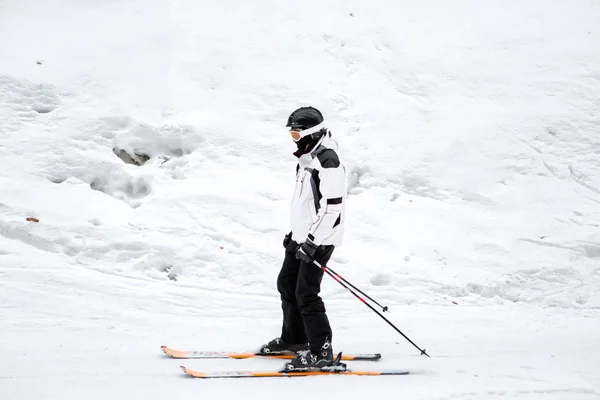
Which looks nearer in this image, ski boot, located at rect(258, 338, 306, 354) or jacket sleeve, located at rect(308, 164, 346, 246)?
jacket sleeve, located at rect(308, 164, 346, 246)

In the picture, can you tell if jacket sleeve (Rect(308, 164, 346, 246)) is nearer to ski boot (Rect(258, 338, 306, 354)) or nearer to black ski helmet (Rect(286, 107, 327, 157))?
black ski helmet (Rect(286, 107, 327, 157))

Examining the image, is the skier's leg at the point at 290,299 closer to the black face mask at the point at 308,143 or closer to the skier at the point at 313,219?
the skier at the point at 313,219

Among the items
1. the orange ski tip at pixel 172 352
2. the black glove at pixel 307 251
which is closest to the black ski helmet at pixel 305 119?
the black glove at pixel 307 251

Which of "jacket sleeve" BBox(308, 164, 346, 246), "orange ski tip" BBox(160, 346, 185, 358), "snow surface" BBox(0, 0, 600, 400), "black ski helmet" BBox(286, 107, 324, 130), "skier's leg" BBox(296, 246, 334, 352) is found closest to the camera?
"jacket sleeve" BBox(308, 164, 346, 246)

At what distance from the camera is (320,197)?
4.23 m

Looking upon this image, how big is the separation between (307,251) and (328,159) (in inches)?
29.6

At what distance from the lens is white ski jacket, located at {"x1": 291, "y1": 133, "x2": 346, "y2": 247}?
411 centimetres

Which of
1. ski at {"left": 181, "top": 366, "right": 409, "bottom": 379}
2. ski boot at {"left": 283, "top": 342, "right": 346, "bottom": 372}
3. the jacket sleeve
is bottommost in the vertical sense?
ski at {"left": 181, "top": 366, "right": 409, "bottom": 379}

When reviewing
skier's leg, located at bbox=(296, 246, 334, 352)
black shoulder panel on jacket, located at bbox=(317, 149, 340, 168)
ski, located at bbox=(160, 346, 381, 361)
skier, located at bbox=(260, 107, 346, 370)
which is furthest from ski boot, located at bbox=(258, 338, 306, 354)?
black shoulder panel on jacket, located at bbox=(317, 149, 340, 168)

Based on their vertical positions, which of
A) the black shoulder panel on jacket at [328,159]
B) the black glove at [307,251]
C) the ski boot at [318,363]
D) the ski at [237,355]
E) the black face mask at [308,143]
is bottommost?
the ski at [237,355]

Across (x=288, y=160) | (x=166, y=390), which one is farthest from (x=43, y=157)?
(x=166, y=390)

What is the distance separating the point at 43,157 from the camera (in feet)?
24.7

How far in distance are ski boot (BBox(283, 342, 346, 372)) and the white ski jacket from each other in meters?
0.91

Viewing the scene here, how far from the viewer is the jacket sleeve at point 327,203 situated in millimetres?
4105
